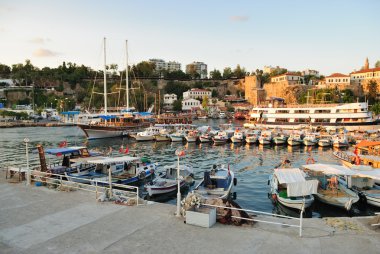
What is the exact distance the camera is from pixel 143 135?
5762 cm

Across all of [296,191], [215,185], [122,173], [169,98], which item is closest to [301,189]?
[296,191]

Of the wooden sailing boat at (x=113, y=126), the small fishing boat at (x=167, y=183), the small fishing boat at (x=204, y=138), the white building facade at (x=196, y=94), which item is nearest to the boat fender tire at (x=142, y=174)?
the small fishing boat at (x=167, y=183)

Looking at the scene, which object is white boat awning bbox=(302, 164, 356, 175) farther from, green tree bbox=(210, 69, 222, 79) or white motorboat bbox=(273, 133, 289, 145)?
green tree bbox=(210, 69, 222, 79)

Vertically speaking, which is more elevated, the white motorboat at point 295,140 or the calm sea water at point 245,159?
the white motorboat at point 295,140

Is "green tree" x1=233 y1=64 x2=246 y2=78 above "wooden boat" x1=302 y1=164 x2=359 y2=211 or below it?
above

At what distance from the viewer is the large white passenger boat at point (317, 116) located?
64812mm

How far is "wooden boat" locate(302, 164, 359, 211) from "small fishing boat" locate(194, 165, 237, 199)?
5.58 meters

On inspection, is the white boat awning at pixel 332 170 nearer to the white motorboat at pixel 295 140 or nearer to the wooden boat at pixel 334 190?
the wooden boat at pixel 334 190

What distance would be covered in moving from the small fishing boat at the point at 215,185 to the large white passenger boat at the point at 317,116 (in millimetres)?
51945

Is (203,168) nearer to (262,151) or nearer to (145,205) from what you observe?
(262,151)

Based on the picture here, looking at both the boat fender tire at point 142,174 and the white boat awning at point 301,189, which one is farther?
the boat fender tire at point 142,174

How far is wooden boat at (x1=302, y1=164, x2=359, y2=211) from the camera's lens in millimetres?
17938

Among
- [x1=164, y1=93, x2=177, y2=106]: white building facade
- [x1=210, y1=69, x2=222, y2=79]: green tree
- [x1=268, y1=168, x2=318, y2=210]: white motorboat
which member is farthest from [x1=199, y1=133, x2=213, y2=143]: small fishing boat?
[x1=210, y1=69, x2=222, y2=79]: green tree

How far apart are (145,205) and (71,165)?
13313mm
